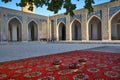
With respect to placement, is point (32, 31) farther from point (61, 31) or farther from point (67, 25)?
point (67, 25)

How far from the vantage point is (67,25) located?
15.6 meters

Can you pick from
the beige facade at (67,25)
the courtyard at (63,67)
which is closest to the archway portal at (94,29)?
the beige facade at (67,25)

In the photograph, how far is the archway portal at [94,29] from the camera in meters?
14.6

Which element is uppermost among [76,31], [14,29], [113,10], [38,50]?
[113,10]

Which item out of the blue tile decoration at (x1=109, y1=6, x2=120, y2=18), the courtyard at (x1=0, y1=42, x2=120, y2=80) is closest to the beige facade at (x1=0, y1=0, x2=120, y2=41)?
the blue tile decoration at (x1=109, y1=6, x2=120, y2=18)

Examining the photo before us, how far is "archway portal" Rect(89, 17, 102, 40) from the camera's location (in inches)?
576

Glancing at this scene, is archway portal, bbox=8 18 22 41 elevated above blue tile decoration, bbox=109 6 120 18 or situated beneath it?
situated beneath

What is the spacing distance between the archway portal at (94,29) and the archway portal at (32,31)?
22.1ft

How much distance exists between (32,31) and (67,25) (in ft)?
16.2

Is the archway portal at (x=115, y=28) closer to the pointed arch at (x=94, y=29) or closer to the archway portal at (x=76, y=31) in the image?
the pointed arch at (x=94, y=29)

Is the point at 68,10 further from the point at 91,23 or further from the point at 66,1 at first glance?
the point at 91,23

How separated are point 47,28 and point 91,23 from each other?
18.8 ft

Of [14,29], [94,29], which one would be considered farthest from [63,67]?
[14,29]

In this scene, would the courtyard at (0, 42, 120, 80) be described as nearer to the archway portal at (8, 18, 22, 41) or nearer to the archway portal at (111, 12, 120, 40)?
the archway portal at (111, 12, 120, 40)
